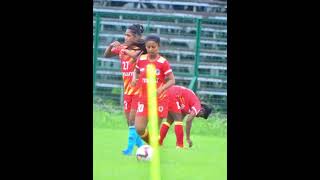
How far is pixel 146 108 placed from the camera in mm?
5566

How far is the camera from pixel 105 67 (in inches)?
223

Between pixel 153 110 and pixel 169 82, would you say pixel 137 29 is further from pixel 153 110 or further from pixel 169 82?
pixel 153 110

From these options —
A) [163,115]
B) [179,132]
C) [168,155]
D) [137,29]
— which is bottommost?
[168,155]

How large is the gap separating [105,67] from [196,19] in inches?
24.9

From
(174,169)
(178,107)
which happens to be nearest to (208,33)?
(178,107)

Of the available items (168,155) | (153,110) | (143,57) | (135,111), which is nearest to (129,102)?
(135,111)

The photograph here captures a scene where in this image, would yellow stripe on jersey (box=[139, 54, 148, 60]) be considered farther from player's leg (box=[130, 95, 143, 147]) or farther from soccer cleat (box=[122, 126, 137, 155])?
soccer cleat (box=[122, 126, 137, 155])

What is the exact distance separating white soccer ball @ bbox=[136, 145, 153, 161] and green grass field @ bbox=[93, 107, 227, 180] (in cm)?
3

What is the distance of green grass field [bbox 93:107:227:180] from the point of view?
5.52 m

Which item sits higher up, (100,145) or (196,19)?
(196,19)

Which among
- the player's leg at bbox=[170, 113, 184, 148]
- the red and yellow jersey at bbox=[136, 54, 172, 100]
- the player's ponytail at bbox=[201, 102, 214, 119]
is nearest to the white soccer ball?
the player's leg at bbox=[170, 113, 184, 148]

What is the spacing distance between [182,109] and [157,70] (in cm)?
30

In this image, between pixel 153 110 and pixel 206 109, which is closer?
pixel 153 110

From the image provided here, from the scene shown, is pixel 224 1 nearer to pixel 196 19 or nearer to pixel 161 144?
pixel 196 19
